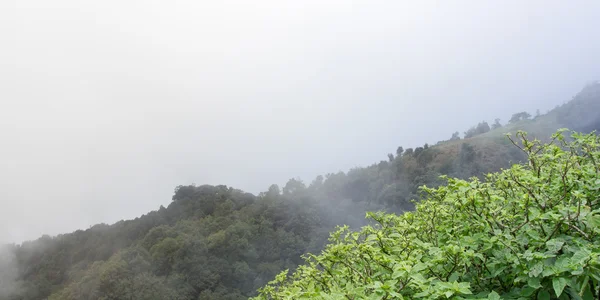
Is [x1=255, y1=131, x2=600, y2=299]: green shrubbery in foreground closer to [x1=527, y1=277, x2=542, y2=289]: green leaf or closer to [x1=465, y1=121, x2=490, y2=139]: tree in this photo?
[x1=527, y1=277, x2=542, y2=289]: green leaf

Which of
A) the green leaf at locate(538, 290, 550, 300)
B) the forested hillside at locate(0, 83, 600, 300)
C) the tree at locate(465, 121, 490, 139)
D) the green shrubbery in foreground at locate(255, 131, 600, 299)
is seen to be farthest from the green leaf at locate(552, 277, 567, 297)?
the tree at locate(465, 121, 490, 139)

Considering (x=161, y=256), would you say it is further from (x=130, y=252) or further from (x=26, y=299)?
(x=26, y=299)

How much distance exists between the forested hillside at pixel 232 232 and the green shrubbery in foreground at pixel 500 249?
1233 centimetres

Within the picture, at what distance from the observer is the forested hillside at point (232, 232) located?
14734 mm

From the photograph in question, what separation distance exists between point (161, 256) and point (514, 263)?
51.9ft

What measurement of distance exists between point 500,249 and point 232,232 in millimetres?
15480

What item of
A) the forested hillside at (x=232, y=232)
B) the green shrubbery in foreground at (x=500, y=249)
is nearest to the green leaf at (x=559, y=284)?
the green shrubbery in foreground at (x=500, y=249)

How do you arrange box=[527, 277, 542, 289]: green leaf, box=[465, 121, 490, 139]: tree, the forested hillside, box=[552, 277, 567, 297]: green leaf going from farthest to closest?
box=[465, 121, 490, 139]: tree → the forested hillside → box=[527, 277, 542, 289]: green leaf → box=[552, 277, 567, 297]: green leaf

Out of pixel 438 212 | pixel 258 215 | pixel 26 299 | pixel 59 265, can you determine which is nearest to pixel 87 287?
pixel 26 299

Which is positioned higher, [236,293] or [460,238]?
[460,238]

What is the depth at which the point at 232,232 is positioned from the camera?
16703 mm

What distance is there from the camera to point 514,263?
1.92 m

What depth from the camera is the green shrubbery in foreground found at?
1775mm

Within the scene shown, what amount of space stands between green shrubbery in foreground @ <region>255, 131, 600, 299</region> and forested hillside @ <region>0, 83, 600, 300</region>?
40.4ft
